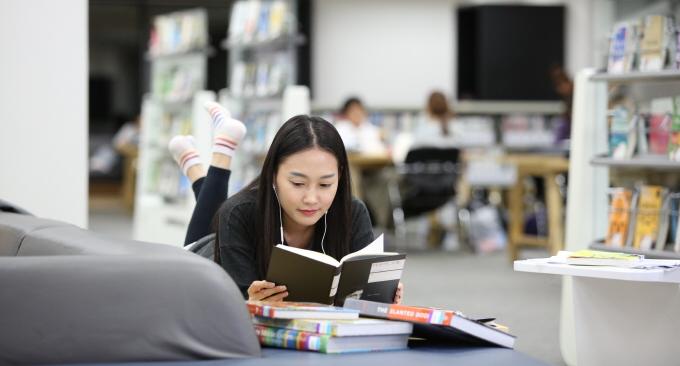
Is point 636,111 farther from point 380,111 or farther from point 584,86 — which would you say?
point 380,111

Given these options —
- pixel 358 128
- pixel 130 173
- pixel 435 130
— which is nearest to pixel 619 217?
pixel 435 130

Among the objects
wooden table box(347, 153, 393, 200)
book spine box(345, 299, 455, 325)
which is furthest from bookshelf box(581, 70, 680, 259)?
wooden table box(347, 153, 393, 200)

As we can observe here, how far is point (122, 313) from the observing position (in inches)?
75.5

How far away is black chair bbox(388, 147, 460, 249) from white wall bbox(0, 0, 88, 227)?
168 inches

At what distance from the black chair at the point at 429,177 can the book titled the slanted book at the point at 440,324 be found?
6.13 metres

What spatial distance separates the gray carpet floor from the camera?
4664mm

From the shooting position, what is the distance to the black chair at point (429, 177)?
328 inches

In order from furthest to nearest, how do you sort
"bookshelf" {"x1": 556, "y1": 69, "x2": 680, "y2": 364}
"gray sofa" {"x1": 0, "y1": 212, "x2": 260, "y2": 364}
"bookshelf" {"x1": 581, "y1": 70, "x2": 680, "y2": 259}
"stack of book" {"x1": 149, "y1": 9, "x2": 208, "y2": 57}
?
"stack of book" {"x1": 149, "y1": 9, "x2": 208, "y2": 57} → "bookshelf" {"x1": 581, "y1": 70, "x2": 680, "y2": 259} → "bookshelf" {"x1": 556, "y1": 69, "x2": 680, "y2": 364} → "gray sofa" {"x1": 0, "y1": 212, "x2": 260, "y2": 364}

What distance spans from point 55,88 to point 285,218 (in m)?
1.84

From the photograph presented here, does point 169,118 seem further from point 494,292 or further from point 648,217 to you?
point 648,217

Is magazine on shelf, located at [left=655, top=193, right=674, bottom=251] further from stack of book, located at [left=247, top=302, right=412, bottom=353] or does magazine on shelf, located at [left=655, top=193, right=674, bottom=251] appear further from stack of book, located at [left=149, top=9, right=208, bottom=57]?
stack of book, located at [left=149, top=9, right=208, bottom=57]

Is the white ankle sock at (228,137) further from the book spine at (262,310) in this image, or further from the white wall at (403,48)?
the white wall at (403,48)

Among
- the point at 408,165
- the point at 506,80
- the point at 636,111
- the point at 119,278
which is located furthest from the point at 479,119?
the point at 119,278

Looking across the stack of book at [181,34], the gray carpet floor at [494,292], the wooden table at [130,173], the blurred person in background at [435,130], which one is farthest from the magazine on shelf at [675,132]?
the wooden table at [130,173]
